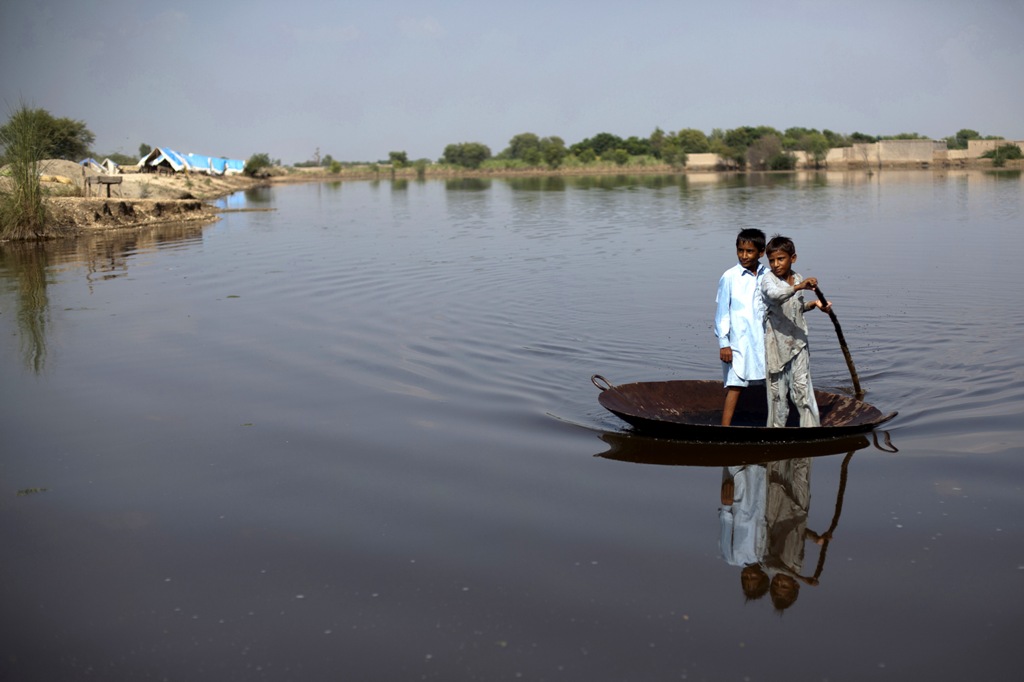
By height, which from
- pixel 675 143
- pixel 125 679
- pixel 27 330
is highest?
pixel 675 143

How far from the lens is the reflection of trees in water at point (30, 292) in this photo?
10.7m

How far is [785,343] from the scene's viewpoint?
250 inches

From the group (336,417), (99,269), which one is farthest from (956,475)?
(99,269)

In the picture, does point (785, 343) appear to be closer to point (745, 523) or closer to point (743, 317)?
point (743, 317)

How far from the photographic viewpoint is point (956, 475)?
6055mm

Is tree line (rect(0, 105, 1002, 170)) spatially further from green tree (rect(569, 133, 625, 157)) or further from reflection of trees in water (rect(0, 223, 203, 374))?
reflection of trees in water (rect(0, 223, 203, 374))

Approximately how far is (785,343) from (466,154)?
12911 cm

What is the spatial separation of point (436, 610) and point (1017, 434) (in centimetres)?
490

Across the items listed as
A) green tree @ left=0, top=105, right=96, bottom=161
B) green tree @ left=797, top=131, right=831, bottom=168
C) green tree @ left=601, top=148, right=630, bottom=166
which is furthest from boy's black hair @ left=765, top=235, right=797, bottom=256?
green tree @ left=601, top=148, right=630, bottom=166

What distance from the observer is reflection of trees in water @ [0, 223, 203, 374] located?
39.1ft

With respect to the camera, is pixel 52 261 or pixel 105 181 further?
pixel 105 181

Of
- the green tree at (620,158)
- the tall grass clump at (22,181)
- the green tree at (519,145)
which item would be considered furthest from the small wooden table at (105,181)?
the green tree at (519,145)

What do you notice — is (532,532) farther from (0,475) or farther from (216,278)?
(216,278)

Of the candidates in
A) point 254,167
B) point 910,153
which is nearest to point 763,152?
point 910,153
